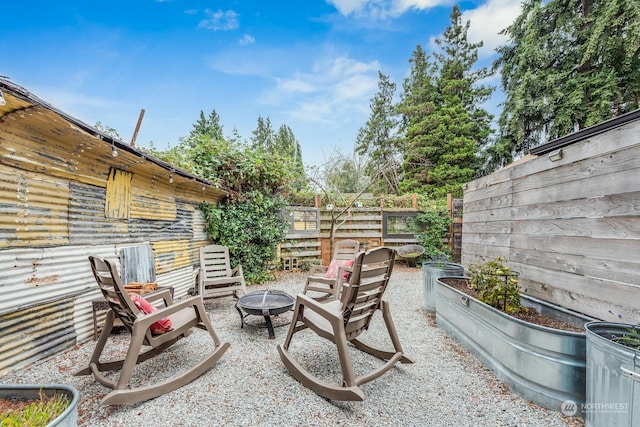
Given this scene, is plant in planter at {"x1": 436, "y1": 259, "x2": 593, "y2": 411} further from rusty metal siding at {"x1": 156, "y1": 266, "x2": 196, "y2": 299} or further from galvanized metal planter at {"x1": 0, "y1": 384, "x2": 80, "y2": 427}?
rusty metal siding at {"x1": 156, "y1": 266, "x2": 196, "y2": 299}

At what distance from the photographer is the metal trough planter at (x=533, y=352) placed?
1.65m

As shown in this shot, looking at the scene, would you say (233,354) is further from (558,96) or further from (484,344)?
(558,96)

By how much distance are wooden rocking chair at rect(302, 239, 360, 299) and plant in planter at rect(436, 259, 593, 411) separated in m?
1.67

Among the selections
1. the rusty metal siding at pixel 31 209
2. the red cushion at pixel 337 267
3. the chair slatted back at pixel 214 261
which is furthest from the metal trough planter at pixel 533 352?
the rusty metal siding at pixel 31 209

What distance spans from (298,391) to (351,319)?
0.68 meters

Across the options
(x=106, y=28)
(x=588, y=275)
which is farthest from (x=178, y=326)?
(x=106, y=28)

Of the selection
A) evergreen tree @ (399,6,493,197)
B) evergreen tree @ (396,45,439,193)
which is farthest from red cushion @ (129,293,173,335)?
evergreen tree @ (399,6,493,197)

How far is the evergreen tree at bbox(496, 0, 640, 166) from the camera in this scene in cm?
714

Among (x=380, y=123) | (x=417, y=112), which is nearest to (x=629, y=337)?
(x=417, y=112)

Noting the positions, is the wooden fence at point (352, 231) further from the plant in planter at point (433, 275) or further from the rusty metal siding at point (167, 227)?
the plant in planter at point (433, 275)

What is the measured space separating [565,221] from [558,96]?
8678 millimetres

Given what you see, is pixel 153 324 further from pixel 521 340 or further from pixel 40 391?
pixel 521 340

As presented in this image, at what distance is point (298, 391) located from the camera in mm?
2029

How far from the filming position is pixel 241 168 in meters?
5.42
